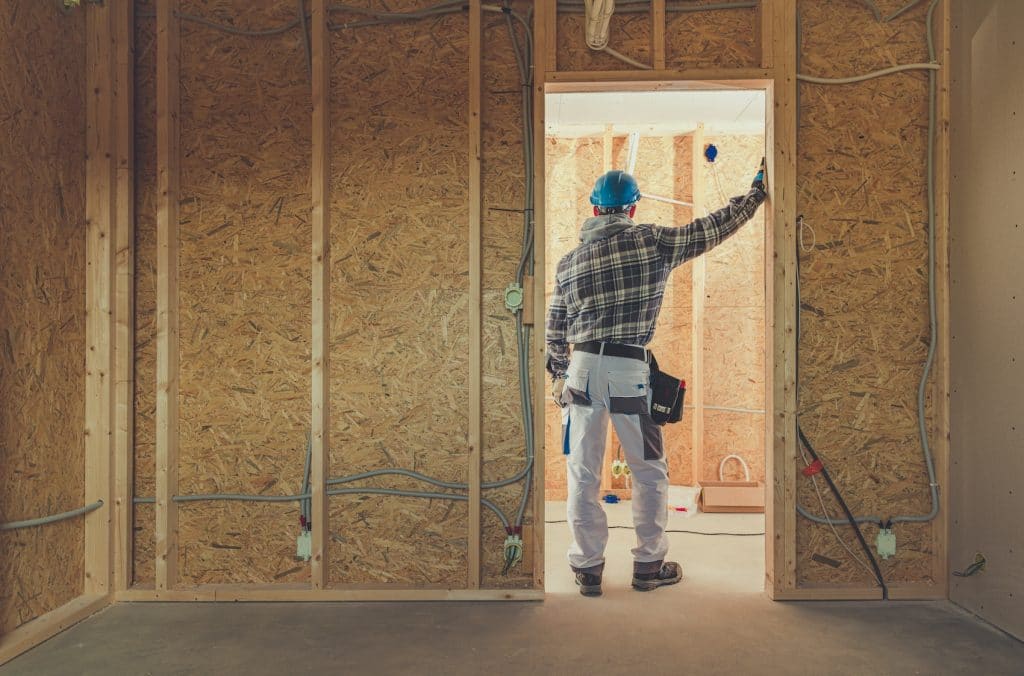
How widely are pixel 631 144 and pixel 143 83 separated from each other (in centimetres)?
309

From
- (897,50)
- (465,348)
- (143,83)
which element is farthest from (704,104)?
(143,83)

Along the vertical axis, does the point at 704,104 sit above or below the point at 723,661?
above

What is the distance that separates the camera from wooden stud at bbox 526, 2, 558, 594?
2.91 metres

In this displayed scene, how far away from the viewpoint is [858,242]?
2.93 meters

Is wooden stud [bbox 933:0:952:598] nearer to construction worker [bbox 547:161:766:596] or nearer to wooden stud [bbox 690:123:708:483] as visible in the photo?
construction worker [bbox 547:161:766:596]

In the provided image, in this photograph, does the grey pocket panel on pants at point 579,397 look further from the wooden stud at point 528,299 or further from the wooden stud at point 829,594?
the wooden stud at point 829,594

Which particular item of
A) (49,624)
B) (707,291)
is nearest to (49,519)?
(49,624)

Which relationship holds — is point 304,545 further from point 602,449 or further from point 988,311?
point 988,311

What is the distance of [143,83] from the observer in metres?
3.01

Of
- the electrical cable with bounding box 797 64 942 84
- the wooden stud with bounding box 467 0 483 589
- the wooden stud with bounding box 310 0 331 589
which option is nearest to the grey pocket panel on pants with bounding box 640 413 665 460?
the wooden stud with bounding box 467 0 483 589

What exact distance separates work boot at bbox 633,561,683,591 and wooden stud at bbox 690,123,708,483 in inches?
61.2

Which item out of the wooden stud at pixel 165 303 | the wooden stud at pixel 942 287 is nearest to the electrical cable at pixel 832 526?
the wooden stud at pixel 942 287

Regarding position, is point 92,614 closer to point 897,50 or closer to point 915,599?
point 915,599

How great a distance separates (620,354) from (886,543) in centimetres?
140
